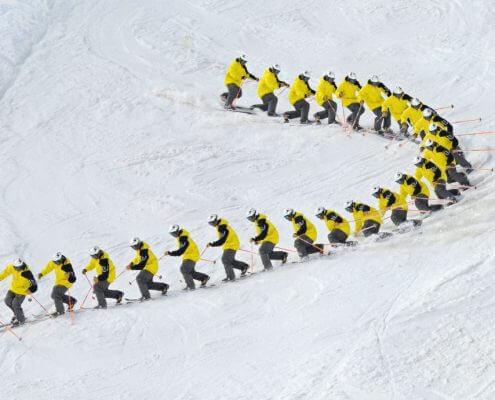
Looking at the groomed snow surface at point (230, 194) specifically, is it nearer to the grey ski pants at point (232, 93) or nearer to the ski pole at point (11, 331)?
the ski pole at point (11, 331)

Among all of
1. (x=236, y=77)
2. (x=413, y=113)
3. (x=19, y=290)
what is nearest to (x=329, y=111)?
(x=413, y=113)

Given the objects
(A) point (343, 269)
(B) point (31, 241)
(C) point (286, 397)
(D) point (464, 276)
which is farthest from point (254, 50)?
(C) point (286, 397)

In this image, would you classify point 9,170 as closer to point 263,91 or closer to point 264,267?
point 263,91

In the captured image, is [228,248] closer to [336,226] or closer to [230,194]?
[336,226]

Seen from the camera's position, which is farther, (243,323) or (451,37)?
(451,37)

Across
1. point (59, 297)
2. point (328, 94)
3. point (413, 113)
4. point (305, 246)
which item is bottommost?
point (59, 297)

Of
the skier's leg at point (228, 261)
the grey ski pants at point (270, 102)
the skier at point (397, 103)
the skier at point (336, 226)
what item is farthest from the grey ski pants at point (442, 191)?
the grey ski pants at point (270, 102)
